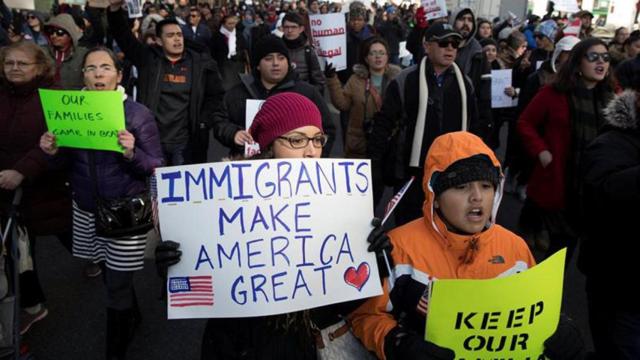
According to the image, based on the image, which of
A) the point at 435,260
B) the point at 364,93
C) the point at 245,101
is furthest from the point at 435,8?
the point at 435,260

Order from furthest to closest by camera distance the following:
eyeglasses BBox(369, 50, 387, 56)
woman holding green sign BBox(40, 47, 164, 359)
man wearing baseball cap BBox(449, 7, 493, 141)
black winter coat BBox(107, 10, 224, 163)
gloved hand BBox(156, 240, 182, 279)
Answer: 1. eyeglasses BBox(369, 50, 387, 56)
2. black winter coat BBox(107, 10, 224, 163)
3. man wearing baseball cap BBox(449, 7, 493, 141)
4. woman holding green sign BBox(40, 47, 164, 359)
5. gloved hand BBox(156, 240, 182, 279)

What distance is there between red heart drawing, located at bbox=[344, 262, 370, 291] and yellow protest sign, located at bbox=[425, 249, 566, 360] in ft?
1.06

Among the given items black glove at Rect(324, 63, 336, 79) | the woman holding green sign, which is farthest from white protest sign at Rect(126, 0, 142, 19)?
the woman holding green sign

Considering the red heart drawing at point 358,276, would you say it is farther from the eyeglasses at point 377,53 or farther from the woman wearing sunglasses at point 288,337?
the eyeglasses at point 377,53

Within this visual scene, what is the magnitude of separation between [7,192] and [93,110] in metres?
0.93

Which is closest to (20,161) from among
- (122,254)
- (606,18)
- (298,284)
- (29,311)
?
(122,254)

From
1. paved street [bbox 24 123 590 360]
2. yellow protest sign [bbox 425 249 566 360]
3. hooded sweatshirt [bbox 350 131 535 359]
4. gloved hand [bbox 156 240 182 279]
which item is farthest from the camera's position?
paved street [bbox 24 123 590 360]

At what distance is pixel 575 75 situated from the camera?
143 inches

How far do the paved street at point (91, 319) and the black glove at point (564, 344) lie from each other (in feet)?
7.39

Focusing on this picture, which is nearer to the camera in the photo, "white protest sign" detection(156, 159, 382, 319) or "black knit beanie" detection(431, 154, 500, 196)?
"white protest sign" detection(156, 159, 382, 319)

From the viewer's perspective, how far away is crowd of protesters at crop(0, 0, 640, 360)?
1.91m

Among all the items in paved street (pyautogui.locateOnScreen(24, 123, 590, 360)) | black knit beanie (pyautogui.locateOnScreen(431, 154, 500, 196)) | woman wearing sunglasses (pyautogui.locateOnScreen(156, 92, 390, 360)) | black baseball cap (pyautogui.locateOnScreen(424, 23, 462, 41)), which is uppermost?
black baseball cap (pyautogui.locateOnScreen(424, 23, 462, 41))

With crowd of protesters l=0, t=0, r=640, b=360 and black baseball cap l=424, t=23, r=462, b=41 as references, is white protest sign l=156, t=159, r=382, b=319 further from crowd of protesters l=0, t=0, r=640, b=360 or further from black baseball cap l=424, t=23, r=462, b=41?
black baseball cap l=424, t=23, r=462, b=41

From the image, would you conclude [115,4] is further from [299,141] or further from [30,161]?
[299,141]
